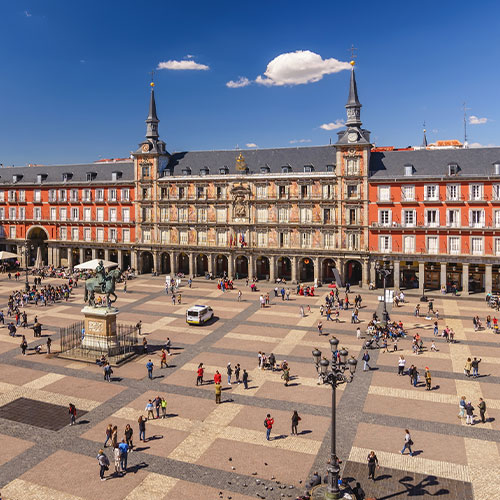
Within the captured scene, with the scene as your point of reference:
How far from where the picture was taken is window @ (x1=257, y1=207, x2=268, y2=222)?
74.6 m

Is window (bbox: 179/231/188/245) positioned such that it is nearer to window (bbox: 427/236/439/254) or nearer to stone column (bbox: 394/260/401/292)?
stone column (bbox: 394/260/401/292)

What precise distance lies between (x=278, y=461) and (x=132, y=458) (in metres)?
7.33

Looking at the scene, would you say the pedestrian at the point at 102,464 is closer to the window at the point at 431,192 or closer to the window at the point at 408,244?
the window at the point at 408,244

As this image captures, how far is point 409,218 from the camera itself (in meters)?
66.6

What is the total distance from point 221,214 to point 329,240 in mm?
18124

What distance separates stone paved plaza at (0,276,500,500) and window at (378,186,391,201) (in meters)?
26.6

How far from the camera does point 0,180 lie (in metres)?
96.6

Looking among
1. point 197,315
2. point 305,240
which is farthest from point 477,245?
point 197,315

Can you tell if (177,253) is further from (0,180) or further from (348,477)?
(348,477)

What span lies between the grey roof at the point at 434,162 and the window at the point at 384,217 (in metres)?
4.97

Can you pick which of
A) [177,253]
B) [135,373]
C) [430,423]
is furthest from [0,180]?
[430,423]

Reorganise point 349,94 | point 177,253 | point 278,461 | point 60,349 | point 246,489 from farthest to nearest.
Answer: point 177,253 < point 349,94 < point 60,349 < point 278,461 < point 246,489

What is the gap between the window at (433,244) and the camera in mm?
65250

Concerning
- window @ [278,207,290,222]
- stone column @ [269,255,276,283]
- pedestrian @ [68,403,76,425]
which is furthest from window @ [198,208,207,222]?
pedestrian @ [68,403,76,425]
